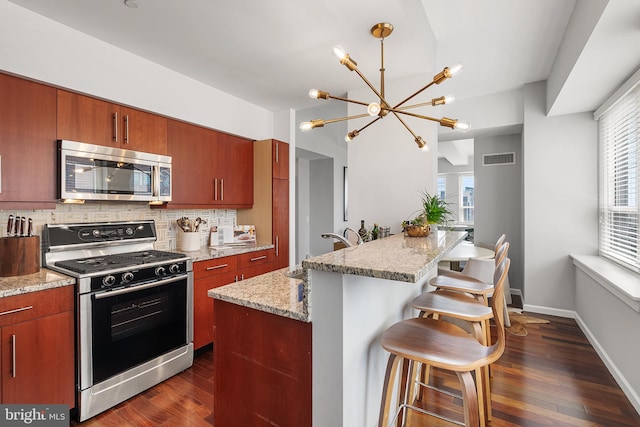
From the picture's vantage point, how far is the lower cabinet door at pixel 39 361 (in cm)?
165

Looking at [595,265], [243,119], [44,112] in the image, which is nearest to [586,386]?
[595,265]

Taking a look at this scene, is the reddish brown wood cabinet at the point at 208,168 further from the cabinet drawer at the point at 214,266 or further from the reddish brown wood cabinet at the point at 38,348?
the reddish brown wood cabinet at the point at 38,348

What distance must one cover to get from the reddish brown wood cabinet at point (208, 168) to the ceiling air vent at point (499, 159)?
3.47 meters

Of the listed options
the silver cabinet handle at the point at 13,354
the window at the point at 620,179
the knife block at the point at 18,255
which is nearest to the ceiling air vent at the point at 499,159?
the window at the point at 620,179

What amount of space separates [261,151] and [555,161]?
3440 mm

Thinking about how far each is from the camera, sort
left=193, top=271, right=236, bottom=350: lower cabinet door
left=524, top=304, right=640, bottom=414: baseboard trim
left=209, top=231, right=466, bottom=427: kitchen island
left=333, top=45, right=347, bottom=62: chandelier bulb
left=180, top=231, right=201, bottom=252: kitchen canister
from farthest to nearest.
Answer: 1. left=180, top=231, right=201, bottom=252: kitchen canister
2. left=193, top=271, right=236, bottom=350: lower cabinet door
3. left=524, top=304, right=640, bottom=414: baseboard trim
4. left=333, top=45, right=347, bottom=62: chandelier bulb
5. left=209, top=231, right=466, bottom=427: kitchen island

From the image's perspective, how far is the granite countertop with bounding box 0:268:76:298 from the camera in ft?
5.41

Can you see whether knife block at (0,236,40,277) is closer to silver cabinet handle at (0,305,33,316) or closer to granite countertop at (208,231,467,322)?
silver cabinet handle at (0,305,33,316)

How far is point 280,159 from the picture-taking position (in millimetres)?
3775

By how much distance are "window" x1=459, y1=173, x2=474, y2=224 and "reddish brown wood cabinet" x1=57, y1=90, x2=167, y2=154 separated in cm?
767

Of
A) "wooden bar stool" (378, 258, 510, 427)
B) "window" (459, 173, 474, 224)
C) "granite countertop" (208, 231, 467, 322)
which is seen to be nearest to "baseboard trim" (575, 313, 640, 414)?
"wooden bar stool" (378, 258, 510, 427)

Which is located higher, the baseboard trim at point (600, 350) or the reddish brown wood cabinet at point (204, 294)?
the reddish brown wood cabinet at point (204, 294)

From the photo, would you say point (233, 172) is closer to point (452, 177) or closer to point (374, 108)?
point (374, 108)

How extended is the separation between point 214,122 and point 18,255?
2014 millimetres
